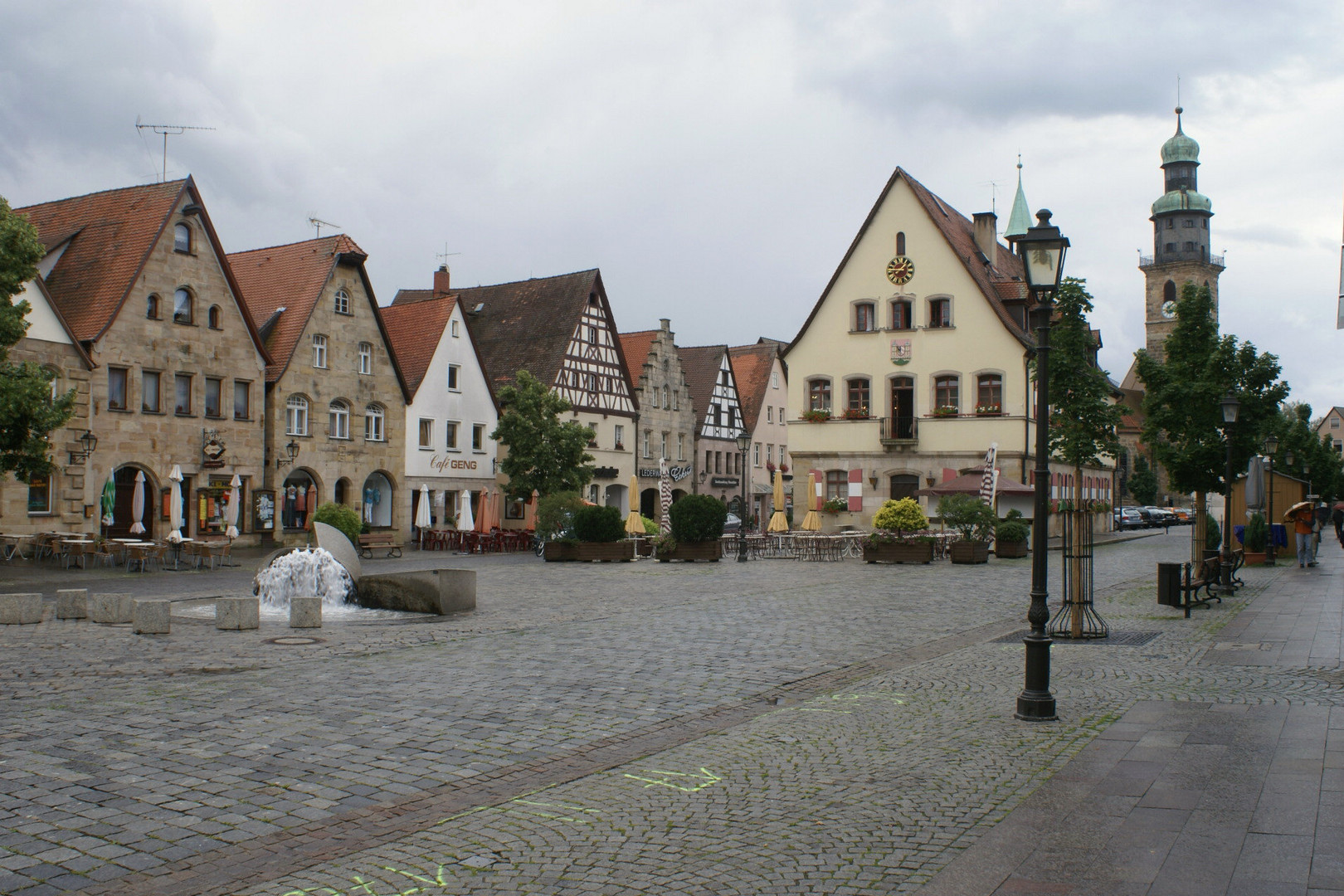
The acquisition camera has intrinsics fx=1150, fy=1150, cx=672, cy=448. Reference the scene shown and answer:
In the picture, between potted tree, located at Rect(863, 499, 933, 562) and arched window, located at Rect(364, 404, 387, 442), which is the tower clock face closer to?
potted tree, located at Rect(863, 499, 933, 562)

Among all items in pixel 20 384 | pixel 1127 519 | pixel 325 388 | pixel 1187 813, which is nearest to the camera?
pixel 1187 813

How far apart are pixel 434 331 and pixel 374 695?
120ft

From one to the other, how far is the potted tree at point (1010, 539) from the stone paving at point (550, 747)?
17309mm

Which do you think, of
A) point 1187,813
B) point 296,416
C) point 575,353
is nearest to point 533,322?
point 575,353

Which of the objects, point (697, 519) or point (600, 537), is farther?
point (600, 537)

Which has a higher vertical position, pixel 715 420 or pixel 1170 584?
pixel 715 420

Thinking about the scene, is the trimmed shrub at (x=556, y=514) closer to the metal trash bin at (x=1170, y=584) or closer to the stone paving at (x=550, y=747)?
the stone paving at (x=550, y=747)

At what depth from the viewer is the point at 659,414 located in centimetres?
5769

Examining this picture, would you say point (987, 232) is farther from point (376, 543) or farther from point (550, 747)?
point (550, 747)

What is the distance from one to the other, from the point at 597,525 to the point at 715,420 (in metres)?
31.9

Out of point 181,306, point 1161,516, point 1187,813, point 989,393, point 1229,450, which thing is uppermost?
point 181,306

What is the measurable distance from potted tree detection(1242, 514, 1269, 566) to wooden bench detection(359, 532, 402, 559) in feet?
79.1

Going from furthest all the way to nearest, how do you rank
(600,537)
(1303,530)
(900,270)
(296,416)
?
(900,270) < (296,416) < (600,537) < (1303,530)

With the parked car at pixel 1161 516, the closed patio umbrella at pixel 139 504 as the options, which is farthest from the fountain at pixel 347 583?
the parked car at pixel 1161 516
